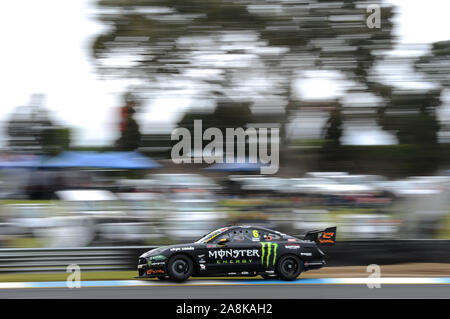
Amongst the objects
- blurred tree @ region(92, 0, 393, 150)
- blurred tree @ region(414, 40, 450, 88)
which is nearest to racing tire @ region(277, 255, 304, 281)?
blurred tree @ region(92, 0, 393, 150)

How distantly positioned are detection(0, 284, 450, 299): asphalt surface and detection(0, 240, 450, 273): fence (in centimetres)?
141

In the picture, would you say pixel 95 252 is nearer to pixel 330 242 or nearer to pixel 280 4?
pixel 330 242

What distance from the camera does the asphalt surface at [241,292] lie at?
859 centimetres

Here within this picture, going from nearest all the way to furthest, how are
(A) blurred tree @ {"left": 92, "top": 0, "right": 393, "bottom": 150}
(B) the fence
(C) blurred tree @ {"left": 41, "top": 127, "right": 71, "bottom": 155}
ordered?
(B) the fence < (A) blurred tree @ {"left": 92, "top": 0, "right": 393, "bottom": 150} < (C) blurred tree @ {"left": 41, "top": 127, "right": 71, "bottom": 155}

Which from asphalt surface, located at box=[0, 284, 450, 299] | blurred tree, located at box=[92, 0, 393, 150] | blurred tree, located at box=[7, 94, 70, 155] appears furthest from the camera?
blurred tree, located at box=[7, 94, 70, 155]

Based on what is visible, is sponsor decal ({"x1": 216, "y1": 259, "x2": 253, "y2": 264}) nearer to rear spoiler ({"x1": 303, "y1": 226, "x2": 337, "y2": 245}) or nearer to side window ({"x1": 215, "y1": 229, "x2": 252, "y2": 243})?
side window ({"x1": 215, "y1": 229, "x2": 252, "y2": 243})

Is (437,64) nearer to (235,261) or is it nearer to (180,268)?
(235,261)

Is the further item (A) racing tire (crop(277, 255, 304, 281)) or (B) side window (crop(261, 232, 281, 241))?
(B) side window (crop(261, 232, 281, 241))

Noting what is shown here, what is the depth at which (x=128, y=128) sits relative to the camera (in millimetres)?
16641

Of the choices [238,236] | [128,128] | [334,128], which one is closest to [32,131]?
[128,128]

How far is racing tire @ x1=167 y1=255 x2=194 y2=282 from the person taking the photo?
9734 mm

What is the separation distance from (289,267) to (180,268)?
6.45 feet

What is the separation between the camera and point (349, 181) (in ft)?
55.7

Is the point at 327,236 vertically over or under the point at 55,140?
under
